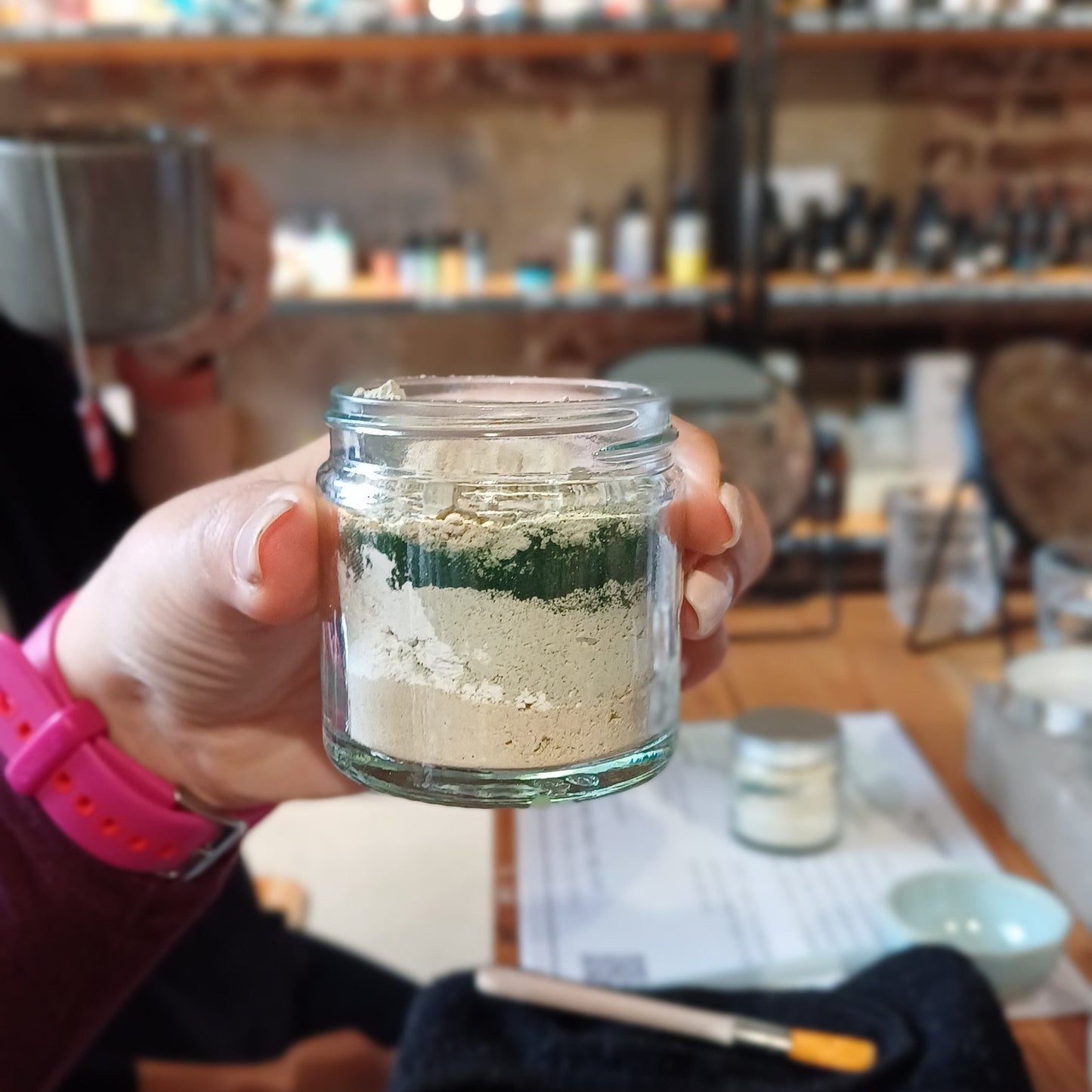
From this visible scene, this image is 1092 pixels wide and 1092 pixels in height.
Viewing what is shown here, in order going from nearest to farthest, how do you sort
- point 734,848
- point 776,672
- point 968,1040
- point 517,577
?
point 517,577 < point 968,1040 < point 734,848 < point 776,672

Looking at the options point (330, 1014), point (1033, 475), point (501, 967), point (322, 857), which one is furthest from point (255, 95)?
point (501, 967)

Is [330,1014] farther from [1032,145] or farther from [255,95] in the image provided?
[1032,145]

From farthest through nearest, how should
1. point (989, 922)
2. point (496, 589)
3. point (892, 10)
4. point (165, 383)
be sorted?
1. point (892, 10)
2. point (165, 383)
3. point (989, 922)
4. point (496, 589)

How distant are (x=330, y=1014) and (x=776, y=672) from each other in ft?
1.83

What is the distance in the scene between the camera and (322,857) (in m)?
1.83

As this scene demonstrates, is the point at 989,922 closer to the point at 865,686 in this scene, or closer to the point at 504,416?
the point at 865,686

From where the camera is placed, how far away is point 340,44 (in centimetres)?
198

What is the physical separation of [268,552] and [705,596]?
15cm

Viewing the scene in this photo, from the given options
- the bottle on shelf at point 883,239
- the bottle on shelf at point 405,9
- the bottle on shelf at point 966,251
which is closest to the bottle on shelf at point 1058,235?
the bottle on shelf at point 966,251

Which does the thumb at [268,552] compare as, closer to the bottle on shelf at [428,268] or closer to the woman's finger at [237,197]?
the woman's finger at [237,197]

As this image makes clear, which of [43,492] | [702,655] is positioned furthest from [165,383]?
[702,655]

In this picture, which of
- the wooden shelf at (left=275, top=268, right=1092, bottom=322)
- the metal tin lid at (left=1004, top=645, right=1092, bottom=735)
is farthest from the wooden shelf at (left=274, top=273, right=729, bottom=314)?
the metal tin lid at (left=1004, top=645, right=1092, bottom=735)

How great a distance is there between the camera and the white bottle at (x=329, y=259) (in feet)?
6.72

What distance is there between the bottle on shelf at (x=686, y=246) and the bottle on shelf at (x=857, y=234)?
262mm
